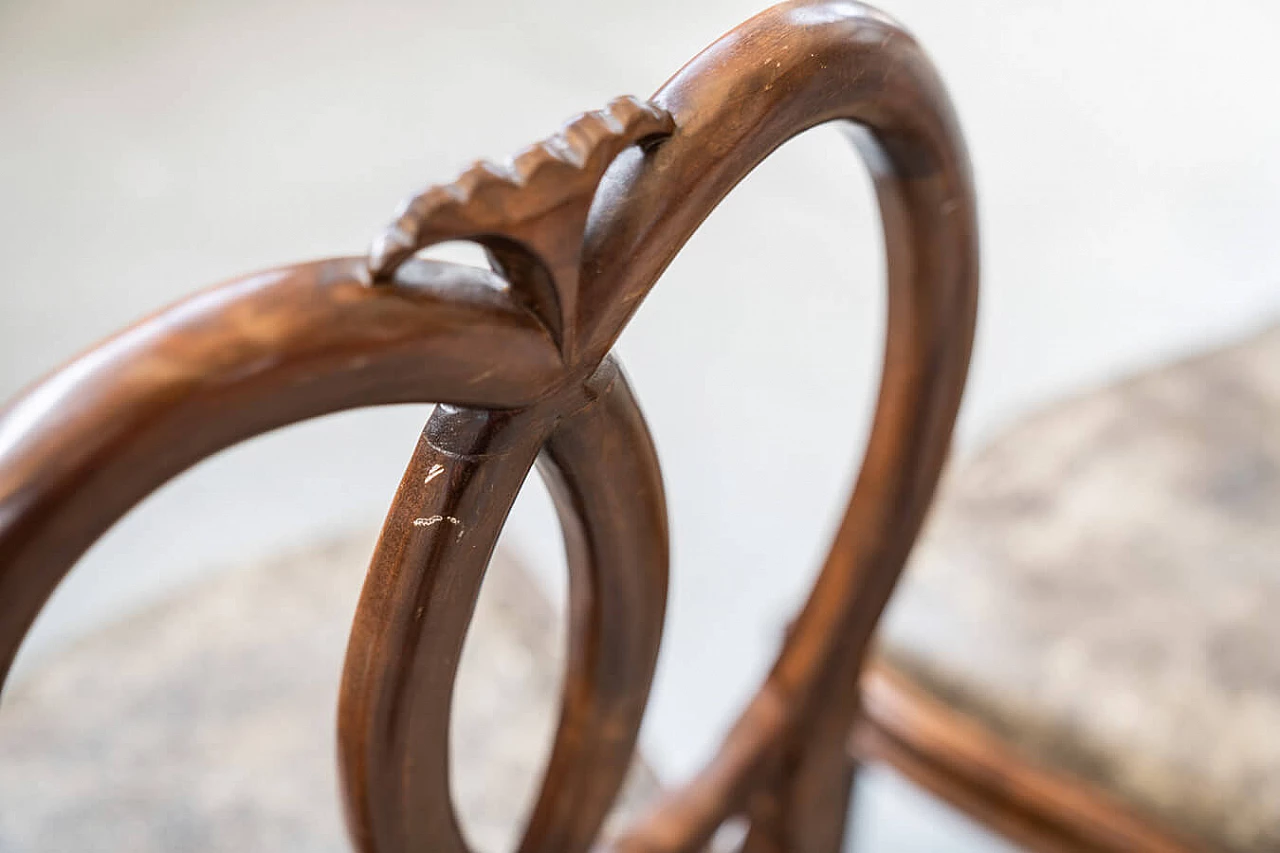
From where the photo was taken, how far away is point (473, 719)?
0.57 meters

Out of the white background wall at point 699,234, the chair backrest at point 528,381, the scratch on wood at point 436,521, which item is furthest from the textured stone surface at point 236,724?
the white background wall at point 699,234

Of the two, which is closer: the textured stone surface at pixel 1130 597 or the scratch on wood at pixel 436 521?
the scratch on wood at pixel 436 521

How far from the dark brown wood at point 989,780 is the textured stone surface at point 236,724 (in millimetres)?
153

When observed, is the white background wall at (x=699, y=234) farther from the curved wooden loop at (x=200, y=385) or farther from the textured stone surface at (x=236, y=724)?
the curved wooden loop at (x=200, y=385)

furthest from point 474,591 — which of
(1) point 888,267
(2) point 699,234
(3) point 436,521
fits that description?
(2) point 699,234

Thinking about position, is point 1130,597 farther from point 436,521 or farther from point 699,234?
point 699,234

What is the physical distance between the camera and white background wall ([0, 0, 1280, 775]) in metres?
1.26

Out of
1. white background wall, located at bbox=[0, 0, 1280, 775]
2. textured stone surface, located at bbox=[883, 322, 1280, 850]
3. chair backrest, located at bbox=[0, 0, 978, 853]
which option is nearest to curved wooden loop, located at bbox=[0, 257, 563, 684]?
chair backrest, located at bbox=[0, 0, 978, 853]

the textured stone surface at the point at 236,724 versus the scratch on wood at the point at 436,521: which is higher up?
the scratch on wood at the point at 436,521

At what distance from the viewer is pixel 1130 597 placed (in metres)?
0.64

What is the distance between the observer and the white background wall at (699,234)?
1265 mm

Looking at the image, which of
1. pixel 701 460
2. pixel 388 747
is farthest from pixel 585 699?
pixel 701 460

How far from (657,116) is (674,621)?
990mm

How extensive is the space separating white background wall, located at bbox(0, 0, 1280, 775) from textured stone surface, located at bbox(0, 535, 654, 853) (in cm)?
50
